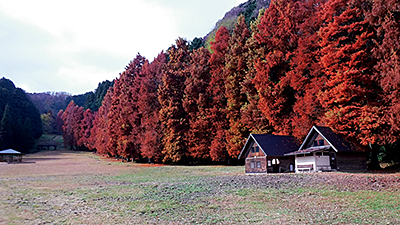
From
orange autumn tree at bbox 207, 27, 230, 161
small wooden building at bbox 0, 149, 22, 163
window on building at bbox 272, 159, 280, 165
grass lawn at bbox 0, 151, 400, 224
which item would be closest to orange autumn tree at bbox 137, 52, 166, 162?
orange autumn tree at bbox 207, 27, 230, 161

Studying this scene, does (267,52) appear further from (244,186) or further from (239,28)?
(244,186)

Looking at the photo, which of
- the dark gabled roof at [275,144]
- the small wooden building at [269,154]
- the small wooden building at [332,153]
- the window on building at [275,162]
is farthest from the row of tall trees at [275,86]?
the window on building at [275,162]

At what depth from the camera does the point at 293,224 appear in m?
11.3

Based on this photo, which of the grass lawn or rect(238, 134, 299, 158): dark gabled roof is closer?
the grass lawn

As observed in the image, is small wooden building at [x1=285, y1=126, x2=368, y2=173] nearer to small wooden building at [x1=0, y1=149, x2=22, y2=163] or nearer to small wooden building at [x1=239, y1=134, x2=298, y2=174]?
small wooden building at [x1=239, y1=134, x2=298, y2=174]

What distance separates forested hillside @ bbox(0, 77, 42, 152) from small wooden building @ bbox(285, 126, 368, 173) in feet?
315

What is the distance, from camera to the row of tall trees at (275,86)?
28.7 metres

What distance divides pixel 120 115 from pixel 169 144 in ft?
69.1

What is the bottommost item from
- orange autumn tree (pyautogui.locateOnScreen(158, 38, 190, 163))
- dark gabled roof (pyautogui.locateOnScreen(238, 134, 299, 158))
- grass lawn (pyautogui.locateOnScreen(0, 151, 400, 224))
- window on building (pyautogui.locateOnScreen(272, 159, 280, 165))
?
grass lawn (pyautogui.locateOnScreen(0, 151, 400, 224))

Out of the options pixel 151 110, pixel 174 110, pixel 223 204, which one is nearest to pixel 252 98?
pixel 174 110

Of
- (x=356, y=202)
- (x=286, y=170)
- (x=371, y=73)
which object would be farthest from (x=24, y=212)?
(x=371, y=73)

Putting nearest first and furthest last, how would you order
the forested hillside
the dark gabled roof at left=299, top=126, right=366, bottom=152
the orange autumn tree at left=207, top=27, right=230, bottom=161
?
the dark gabled roof at left=299, top=126, right=366, bottom=152 → the orange autumn tree at left=207, top=27, right=230, bottom=161 → the forested hillside

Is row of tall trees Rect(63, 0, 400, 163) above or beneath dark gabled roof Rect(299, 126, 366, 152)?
above

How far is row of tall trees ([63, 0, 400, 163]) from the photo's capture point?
28.7 m
